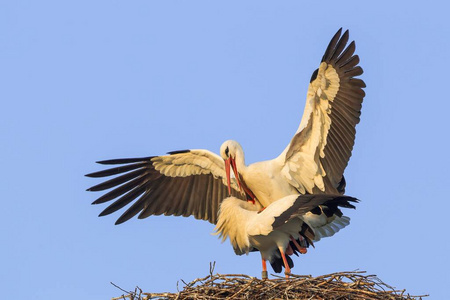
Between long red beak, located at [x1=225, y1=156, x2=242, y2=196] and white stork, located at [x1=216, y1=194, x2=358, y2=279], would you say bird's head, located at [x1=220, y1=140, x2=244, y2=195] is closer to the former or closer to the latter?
long red beak, located at [x1=225, y1=156, x2=242, y2=196]

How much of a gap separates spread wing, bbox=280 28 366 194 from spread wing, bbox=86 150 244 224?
0.98 m

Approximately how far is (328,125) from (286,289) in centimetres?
261

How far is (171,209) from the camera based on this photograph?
44.2 ft

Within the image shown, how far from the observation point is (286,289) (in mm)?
10336

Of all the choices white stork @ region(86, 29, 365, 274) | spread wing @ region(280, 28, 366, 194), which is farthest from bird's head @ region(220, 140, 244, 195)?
spread wing @ region(280, 28, 366, 194)

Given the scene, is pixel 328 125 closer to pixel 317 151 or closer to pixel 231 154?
pixel 317 151

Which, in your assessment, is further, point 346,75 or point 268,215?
point 346,75

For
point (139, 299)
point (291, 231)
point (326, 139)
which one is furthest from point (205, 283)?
point (326, 139)

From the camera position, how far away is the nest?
10.4 metres

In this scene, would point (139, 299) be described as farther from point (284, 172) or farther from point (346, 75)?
point (346, 75)

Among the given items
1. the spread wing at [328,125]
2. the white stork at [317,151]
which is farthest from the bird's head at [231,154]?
the spread wing at [328,125]

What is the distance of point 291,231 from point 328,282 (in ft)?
5.14

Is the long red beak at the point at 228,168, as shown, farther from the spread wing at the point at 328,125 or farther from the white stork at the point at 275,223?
the spread wing at the point at 328,125

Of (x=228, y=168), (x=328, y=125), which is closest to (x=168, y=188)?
(x=228, y=168)
